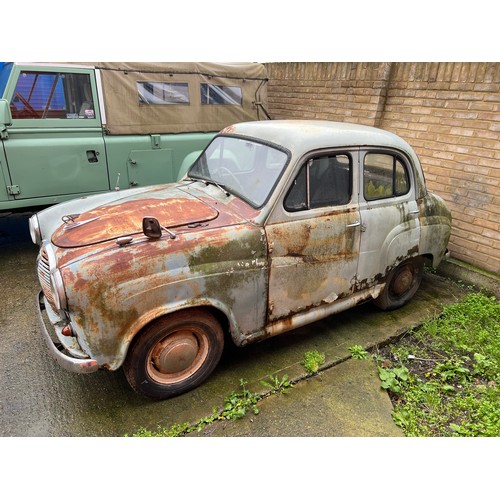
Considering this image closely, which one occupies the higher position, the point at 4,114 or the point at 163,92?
the point at 163,92

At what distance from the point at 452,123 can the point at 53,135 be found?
5.31 metres

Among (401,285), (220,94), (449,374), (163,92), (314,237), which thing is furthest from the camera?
(220,94)

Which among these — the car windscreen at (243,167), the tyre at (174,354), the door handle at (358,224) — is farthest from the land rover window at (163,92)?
the tyre at (174,354)

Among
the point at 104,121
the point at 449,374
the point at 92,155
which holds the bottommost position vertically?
the point at 449,374

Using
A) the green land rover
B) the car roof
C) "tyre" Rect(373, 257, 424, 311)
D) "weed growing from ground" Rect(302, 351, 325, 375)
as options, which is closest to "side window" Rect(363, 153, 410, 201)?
the car roof

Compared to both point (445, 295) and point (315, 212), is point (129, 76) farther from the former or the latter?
point (445, 295)

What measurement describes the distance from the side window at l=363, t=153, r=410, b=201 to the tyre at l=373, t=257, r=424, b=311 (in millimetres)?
849

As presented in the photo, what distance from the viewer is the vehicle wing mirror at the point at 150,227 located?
8.83ft

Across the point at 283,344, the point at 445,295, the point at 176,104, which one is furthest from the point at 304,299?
the point at 176,104

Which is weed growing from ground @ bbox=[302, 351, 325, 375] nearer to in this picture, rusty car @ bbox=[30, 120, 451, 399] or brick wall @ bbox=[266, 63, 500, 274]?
rusty car @ bbox=[30, 120, 451, 399]

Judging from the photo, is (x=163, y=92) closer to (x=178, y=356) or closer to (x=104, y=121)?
(x=104, y=121)

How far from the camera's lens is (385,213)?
12.2ft

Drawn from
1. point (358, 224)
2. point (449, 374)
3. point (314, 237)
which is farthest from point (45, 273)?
point (449, 374)

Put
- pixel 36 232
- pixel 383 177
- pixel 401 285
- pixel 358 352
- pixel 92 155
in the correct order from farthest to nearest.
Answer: pixel 92 155 → pixel 401 285 → pixel 383 177 → pixel 358 352 → pixel 36 232
